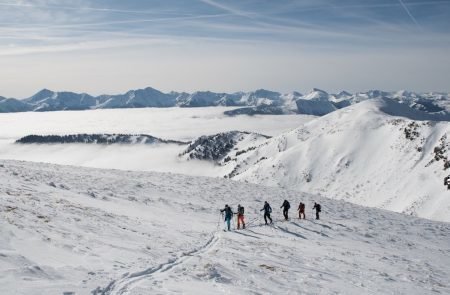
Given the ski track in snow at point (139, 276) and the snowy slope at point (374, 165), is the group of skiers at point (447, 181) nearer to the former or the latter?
the snowy slope at point (374, 165)

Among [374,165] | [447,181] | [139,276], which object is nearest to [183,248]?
[139,276]

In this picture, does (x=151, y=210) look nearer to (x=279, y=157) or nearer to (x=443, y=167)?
(x=443, y=167)

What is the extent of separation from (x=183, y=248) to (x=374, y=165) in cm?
10020

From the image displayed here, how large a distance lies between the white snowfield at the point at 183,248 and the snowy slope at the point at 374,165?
174 feet

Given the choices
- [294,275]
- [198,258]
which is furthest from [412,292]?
[198,258]

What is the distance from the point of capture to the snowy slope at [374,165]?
297 feet

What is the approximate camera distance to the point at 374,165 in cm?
11212

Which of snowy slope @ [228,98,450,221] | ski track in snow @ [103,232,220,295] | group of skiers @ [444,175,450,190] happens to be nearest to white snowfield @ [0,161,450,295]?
ski track in snow @ [103,232,220,295]

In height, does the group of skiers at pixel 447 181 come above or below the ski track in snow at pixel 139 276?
below

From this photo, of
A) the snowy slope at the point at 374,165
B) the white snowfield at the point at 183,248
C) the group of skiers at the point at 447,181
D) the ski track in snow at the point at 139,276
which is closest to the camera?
the ski track in snow at the point at 139,276

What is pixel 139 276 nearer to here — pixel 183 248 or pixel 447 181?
pixel 183 248

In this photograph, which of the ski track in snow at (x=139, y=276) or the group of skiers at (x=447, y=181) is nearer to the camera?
the ski track in snow at (x=139, y=276)

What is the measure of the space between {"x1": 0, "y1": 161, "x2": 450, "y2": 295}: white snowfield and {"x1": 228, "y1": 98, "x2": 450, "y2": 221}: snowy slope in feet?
174

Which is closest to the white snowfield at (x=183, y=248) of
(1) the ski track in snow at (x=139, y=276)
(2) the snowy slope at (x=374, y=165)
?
(1) the ski track in snow at (x=139, y=276)
